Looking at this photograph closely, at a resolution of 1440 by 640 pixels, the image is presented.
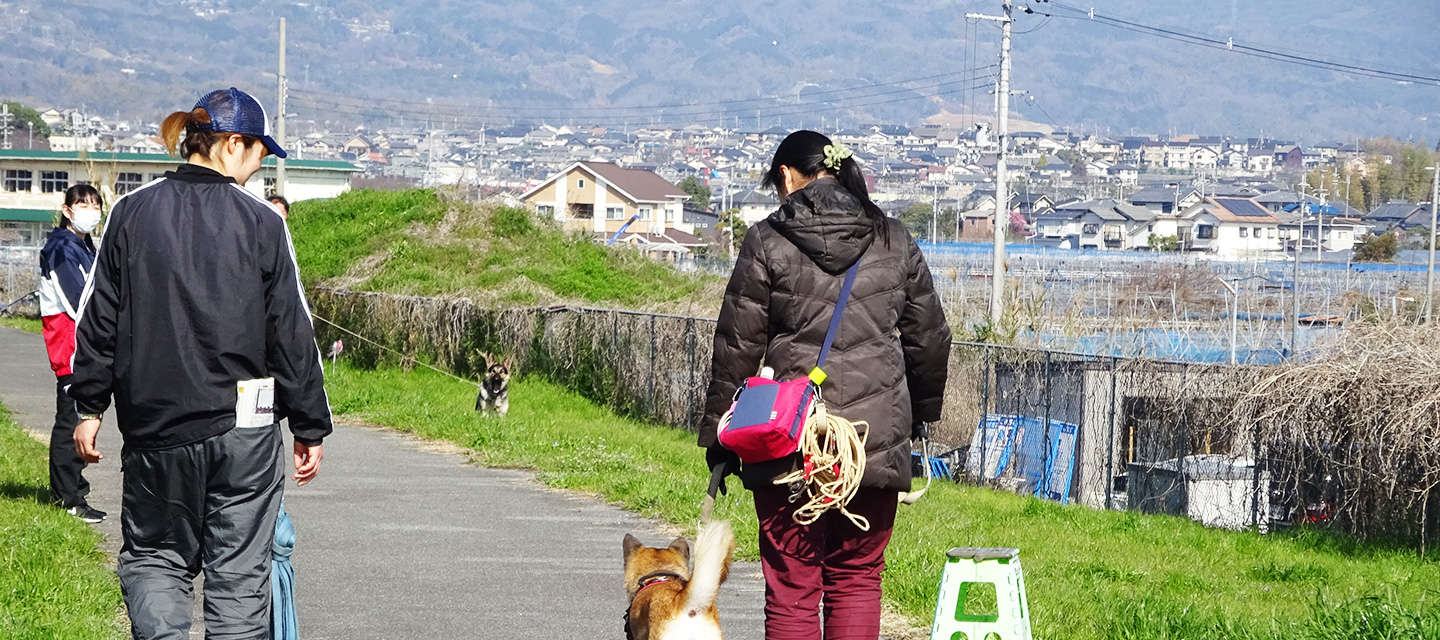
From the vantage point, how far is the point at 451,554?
7.89m

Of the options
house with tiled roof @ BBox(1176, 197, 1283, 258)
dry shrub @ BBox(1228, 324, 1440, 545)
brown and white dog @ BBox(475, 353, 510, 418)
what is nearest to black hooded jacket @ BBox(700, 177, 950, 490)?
dry shrub @ BBox(1228, 324, 1440, 545)

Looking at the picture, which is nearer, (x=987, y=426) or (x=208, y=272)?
(x=208, y=272)

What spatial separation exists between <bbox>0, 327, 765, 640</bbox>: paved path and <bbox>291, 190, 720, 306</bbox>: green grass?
9687 millimetres

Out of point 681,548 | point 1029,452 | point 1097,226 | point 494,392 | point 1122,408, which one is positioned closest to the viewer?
point 681,548

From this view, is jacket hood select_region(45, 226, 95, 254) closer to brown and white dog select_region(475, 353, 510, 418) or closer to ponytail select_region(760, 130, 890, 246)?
ponytail select_region(760, 130, 890, 246)

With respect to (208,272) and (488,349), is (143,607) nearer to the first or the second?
(208,272)

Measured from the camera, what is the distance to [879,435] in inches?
175

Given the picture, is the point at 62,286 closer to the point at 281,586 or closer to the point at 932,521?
the point at 281,586

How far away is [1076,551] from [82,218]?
6.50m

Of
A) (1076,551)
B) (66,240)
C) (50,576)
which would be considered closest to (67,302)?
(66,240)

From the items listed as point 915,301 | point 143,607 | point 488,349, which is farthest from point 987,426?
point 143,607

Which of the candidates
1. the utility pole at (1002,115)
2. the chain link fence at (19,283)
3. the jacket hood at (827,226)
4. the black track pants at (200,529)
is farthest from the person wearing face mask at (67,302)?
the utility pole at (1002,115)

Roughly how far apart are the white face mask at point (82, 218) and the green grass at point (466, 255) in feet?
41.3

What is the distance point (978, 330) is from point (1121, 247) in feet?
342
